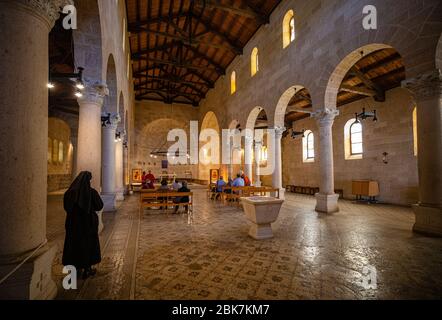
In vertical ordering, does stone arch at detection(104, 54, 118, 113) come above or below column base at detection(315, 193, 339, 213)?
above

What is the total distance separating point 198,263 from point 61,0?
3897 millimetres

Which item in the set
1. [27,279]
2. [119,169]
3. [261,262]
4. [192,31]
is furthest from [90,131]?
[192,31]

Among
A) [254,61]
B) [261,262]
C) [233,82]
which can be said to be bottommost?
[261,262]

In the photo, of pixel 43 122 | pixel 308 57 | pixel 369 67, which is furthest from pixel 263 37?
pixel 43 122

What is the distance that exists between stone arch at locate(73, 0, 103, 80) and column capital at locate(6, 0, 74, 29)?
115 inches

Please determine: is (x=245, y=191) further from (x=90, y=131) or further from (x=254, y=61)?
(x=254, y=61)

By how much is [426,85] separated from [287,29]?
702 centimetres

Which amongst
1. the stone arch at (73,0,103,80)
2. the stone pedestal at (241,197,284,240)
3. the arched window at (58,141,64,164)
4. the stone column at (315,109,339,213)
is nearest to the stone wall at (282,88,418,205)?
the stone column at (315,109,339,213)

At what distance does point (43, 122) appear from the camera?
259 centimetres

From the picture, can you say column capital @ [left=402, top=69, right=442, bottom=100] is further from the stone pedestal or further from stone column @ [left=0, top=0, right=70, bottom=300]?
stone column @ [left=0, top=0, right=70, bottom=300]

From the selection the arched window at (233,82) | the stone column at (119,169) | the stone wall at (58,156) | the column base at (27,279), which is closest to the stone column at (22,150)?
the column base at (27,279)

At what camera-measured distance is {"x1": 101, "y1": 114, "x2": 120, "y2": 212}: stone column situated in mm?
8378

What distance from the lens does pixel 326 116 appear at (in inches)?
319
